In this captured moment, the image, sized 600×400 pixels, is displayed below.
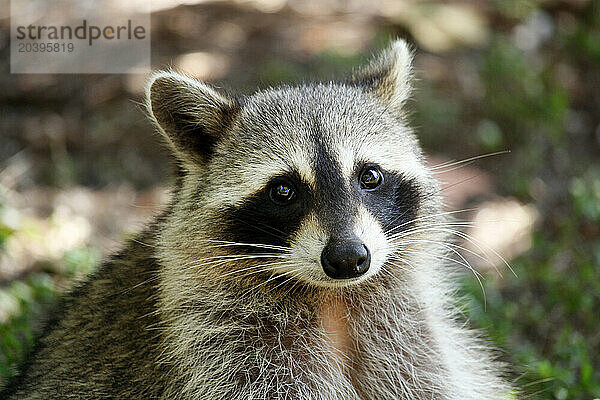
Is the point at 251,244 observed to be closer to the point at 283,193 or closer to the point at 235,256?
the point at 235,256

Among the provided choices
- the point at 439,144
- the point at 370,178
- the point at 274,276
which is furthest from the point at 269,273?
the point at 439,144

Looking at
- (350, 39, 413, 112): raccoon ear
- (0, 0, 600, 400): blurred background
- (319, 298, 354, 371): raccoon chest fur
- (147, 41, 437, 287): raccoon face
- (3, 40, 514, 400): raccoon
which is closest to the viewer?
(147, 41, 437, 287): raccoon face

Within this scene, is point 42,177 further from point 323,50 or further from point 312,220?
point 312,220

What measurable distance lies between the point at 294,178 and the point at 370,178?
0.40 m

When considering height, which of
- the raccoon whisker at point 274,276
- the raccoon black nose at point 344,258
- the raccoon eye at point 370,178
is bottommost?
the raccoon whisker at point 274,276

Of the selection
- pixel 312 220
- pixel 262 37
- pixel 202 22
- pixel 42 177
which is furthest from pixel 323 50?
pixel 312 220

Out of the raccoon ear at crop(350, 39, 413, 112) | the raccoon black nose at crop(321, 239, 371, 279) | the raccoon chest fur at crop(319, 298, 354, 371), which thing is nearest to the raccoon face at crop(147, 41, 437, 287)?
the raccoon black nose at crop(321, 239, 371, 279)

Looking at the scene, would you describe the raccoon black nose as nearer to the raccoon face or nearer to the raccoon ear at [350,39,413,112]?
the raccoon face

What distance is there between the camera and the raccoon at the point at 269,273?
3.72 meters

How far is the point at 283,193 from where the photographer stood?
12.3ft

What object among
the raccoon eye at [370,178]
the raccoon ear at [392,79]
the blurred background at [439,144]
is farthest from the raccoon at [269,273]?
the blurred background at [439,144]

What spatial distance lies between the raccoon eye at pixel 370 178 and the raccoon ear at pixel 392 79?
2.12 feet

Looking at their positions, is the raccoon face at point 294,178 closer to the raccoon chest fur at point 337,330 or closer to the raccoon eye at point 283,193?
the raccoon eye at point 283,193

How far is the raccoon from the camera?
372 centimetres
